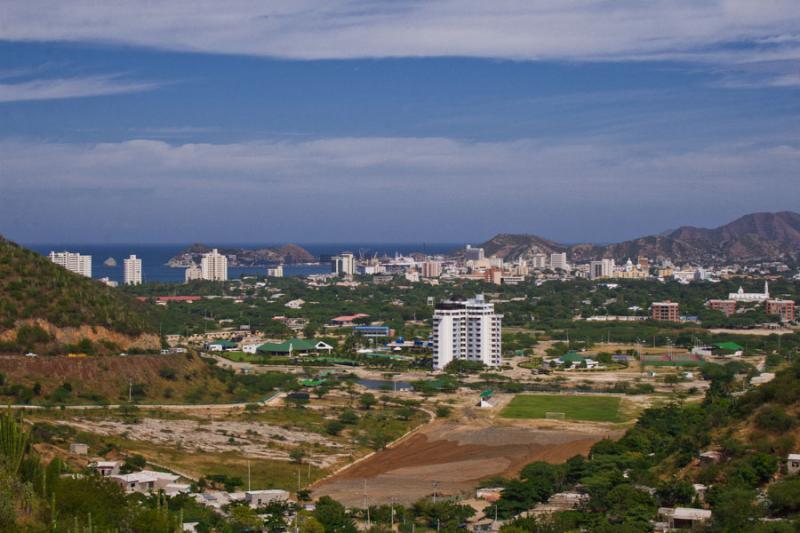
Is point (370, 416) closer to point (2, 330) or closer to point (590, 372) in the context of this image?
point (2, 330)

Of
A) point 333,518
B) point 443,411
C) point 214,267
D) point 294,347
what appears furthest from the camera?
point 214,267

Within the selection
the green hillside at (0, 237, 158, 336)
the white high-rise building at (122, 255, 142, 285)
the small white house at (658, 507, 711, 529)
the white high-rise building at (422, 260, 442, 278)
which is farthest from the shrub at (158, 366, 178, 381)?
the white high-rise building at (422, 260, 442, 278)

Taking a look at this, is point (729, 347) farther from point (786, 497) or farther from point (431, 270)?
point (431, 270)

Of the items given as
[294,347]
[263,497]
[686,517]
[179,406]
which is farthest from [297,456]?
[294,347]

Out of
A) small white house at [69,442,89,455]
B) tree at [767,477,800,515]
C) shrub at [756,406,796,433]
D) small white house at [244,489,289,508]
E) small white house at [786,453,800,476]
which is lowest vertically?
small white house at [244,489,289,508]

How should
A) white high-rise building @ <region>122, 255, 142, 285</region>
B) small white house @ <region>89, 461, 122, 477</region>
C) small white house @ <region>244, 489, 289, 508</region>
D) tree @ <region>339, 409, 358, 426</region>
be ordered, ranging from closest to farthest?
1. small white house @ <region>244, 489, 289, 508</region>
2. small white house @ <region>89, 461, 122, 477</region>
3. tree @ <region>339, 409, 358, 426</region>
4. white high-rise building @ <region>122, 255, 142, 285</region>

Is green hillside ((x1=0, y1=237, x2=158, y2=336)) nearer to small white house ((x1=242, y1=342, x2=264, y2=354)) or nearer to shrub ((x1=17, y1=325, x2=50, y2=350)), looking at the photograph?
shrub ((x1=17, y1=325, x2=50, y2=350))
